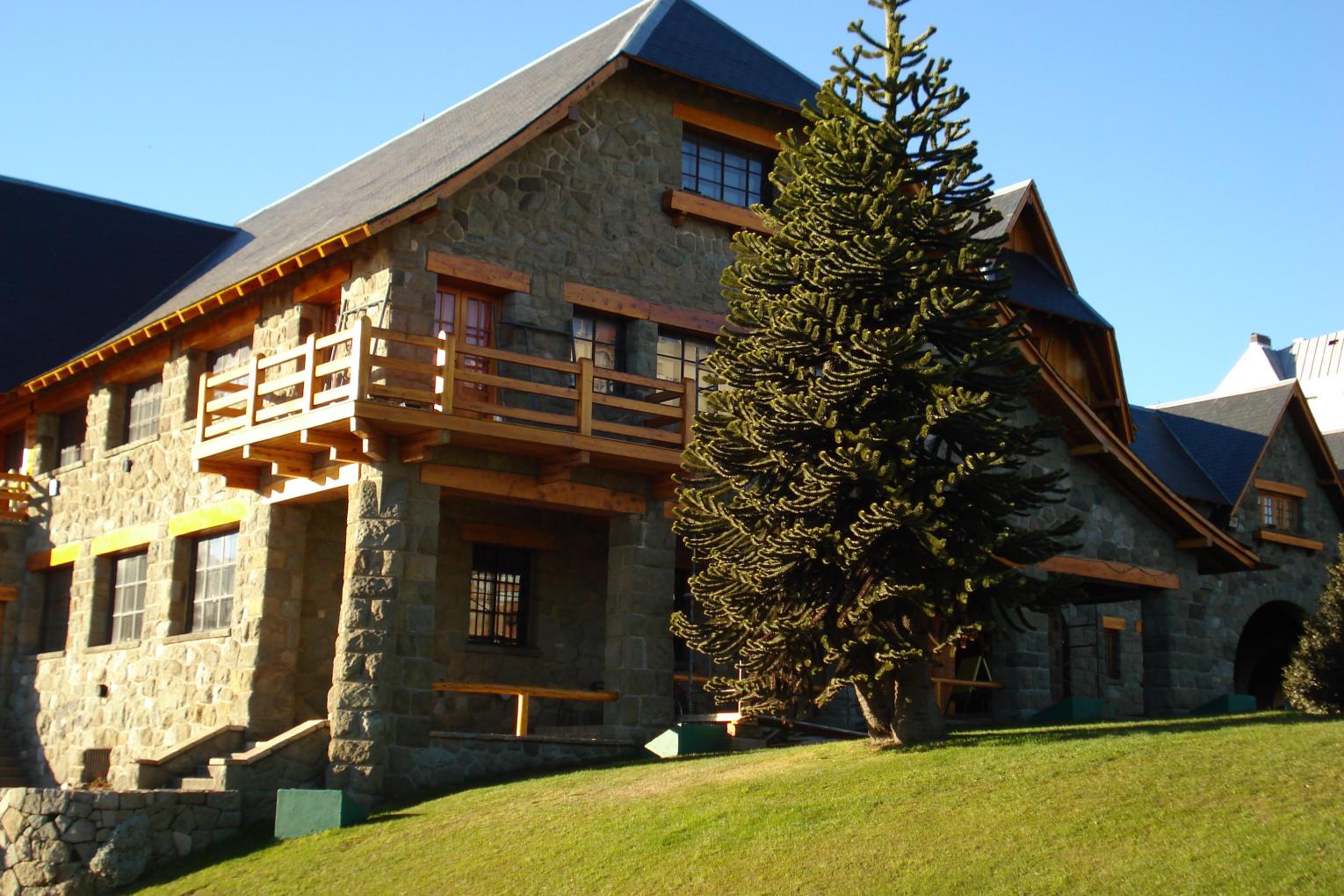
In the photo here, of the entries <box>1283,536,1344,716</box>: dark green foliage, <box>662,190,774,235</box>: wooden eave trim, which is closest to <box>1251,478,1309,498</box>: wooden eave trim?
<box>1283,536,1344,716</box>: dark green foliage

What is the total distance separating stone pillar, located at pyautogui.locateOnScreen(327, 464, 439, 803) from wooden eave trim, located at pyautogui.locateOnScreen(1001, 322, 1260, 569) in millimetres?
8329

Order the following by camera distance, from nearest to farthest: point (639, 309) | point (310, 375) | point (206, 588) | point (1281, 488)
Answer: point (310, 375), point (639, 309), point (206, 588), point (1281, 488)

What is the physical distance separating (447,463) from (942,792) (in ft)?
25.1

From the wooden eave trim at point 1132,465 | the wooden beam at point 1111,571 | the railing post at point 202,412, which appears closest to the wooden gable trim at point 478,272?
the railing post at point 202,412

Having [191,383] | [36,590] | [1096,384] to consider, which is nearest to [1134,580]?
[1096,384]

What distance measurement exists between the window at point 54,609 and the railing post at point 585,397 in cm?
1080

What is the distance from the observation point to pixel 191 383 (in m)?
22.8

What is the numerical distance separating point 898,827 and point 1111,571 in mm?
10571

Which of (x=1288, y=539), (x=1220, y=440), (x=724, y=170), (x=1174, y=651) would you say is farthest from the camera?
(x=1220, y=440)

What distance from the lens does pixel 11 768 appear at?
24.9 meters

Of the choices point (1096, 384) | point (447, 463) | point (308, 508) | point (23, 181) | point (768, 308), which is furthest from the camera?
point (23, 181)

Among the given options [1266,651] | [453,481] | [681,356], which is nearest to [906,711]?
[453,481]

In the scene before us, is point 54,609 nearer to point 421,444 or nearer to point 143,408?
point 143,408

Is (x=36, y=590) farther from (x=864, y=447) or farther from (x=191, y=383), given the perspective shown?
(x=864, y=447)
